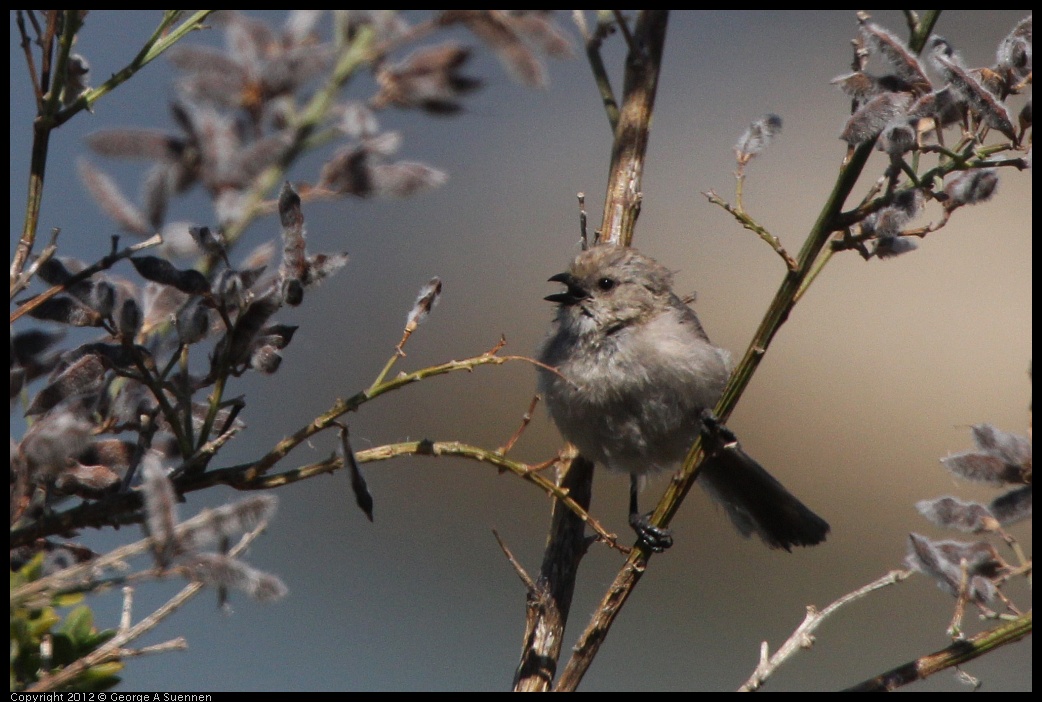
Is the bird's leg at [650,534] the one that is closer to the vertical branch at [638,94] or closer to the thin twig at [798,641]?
the thin twig at [798,641]

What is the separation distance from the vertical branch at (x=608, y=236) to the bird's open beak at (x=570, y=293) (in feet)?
1.34

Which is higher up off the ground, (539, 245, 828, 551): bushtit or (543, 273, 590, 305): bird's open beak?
(543, 273, 590, 305): bird's open beak

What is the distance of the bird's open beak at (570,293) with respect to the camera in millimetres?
2334

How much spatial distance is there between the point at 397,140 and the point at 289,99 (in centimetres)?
9

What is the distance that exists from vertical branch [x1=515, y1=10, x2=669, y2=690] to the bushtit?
179 mm

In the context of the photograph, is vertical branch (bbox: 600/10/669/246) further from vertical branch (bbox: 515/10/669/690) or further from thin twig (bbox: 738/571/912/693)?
thin twig (bbox: 738/571/912/693)

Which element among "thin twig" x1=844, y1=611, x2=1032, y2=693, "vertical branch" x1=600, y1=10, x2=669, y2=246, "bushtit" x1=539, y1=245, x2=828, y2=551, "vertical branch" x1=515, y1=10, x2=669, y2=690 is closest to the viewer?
"thin twig" x1=844, y1=611, x2=1032, y2=693

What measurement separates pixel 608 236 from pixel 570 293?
19.2 inches

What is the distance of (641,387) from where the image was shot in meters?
2.16

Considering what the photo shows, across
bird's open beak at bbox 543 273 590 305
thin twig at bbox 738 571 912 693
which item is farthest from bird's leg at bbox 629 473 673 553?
bird's open beak at bbox 543 273 590 305

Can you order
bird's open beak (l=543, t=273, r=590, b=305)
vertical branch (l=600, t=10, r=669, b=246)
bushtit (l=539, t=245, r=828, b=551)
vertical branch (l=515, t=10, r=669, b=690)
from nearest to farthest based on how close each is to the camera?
1. vertical branch (l=515, t=10, r=669, b=690)
2. vertical branch (l=600, t=10, r=669, b=246)
3. bushtit (l=539, t=245, r=828, b=551)
4. bird's open beak (l=543, t=273, r=590, b=305)

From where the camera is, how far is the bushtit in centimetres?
214

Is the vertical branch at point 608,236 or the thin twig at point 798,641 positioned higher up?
the vertical branch at point 608,236

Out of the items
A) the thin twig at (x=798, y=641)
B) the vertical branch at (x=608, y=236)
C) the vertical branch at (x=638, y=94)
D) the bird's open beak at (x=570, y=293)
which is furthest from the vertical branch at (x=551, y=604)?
the bird's open beak at (x=570, y=293)
